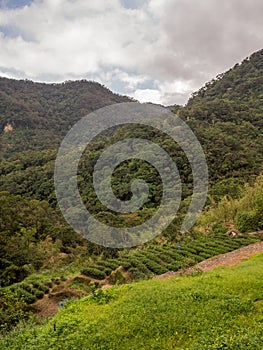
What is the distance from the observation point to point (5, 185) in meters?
53.4

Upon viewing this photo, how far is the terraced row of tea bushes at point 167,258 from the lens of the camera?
17391 mm

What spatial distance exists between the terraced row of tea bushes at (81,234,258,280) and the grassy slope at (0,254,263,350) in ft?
22.2

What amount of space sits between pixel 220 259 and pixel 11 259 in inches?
611

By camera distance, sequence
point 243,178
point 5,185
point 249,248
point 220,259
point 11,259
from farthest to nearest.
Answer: point 5,185
point 243,178
point 11,259
point 249,248
point 220,259

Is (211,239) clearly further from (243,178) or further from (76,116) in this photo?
(76,116)

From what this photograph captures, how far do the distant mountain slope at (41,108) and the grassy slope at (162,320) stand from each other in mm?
75091

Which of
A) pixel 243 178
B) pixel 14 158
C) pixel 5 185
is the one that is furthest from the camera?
pixel 14 158

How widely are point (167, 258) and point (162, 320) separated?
1082 centimetres

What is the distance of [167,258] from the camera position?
18969 millimetres

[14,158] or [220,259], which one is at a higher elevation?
[14,158]

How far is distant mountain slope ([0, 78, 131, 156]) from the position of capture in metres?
87.2

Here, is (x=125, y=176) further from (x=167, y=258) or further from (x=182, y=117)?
(x=167, y=258)

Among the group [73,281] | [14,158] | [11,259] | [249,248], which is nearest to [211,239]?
[249,248]

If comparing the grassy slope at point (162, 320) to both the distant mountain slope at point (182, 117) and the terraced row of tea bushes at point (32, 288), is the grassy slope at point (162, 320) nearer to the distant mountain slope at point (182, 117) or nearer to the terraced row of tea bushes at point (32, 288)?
the terraced row of tea bushes at point (32, 288)
